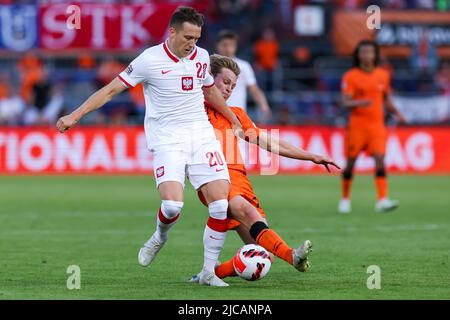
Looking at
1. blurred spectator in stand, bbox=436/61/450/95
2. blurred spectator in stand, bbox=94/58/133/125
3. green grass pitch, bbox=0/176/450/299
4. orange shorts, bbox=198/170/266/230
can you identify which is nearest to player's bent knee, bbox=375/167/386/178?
green grass pitch, bbox=0/176/450/299

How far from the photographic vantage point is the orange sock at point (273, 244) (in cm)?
907

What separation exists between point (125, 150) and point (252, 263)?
17.4 m

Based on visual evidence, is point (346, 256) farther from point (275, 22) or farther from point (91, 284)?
point (275, 22)

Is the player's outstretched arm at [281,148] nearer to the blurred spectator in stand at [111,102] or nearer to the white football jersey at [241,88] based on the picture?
the white football jersey at [241,88]

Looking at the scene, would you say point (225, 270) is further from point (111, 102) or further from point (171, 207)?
point (111, 102)

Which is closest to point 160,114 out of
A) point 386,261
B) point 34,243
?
point 386,261

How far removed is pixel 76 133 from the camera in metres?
25.6

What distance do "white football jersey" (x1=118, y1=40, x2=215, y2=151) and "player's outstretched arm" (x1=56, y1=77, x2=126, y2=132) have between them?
108mm

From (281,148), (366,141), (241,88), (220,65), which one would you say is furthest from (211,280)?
(366,141)

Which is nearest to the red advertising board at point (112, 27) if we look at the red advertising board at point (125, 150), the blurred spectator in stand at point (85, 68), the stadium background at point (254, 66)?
the stadium background at point (254, 66)

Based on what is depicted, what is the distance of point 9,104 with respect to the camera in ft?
91.4

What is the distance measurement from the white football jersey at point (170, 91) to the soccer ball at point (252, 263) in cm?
107

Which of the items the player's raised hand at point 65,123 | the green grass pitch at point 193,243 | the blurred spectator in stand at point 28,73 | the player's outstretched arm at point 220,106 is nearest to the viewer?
the player's raised hand at point 65,123
